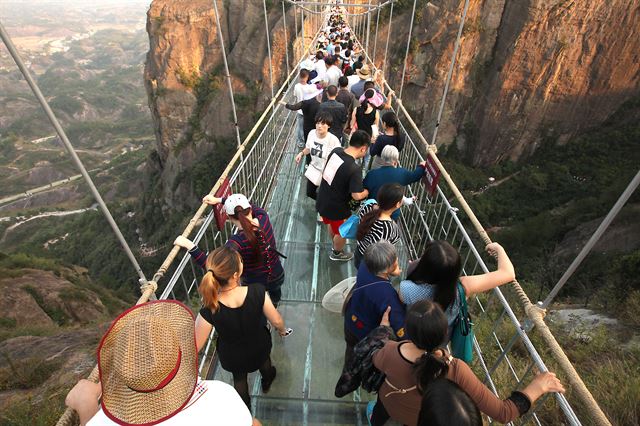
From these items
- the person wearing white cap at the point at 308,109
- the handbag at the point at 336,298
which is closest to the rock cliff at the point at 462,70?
the person wearing white cap at the point at 308,109

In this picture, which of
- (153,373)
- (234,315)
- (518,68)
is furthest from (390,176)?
(518,68)

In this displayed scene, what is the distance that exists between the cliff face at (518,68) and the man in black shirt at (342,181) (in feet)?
94.5

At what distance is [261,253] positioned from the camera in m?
2.55

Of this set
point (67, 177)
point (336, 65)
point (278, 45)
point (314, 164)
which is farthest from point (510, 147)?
point (67, 177)

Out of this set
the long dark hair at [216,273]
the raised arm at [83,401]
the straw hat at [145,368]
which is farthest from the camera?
the long dark hair at [216,273]

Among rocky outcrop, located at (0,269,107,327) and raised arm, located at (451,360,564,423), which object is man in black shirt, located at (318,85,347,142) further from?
rocky outcrop, located at (0,269,107,327)

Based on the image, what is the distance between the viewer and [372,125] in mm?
4680

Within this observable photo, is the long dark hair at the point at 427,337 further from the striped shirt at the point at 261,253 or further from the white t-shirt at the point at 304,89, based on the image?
the white t-shirt at the point at 304,89

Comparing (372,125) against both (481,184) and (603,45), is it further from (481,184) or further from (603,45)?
(603,45)

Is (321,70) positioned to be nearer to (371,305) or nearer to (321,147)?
(321,147)

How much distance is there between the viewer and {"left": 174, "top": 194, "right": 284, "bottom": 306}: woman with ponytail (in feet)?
8.01

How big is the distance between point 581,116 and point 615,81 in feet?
9.45

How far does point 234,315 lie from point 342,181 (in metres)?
1.62

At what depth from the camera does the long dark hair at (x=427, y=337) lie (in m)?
1.43
